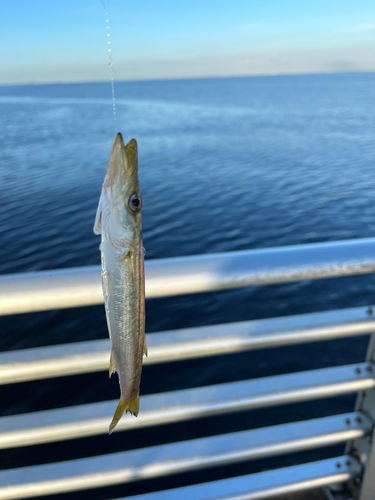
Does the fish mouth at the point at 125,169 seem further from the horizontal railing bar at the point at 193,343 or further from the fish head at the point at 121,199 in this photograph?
the horizontal railing bar at the point at 193,343

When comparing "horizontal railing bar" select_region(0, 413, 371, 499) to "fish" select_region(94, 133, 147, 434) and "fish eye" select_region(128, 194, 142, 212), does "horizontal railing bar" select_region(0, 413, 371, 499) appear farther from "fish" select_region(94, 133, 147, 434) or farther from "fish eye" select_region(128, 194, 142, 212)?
"fish eye" select_region(128, 194, 142, 212)

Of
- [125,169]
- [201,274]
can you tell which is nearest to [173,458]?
[201,274]

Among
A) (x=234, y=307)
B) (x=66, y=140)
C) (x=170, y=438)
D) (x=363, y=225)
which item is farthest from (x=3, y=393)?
(x=66, y=140)

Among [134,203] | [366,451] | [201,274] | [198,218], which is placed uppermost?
[134,203]

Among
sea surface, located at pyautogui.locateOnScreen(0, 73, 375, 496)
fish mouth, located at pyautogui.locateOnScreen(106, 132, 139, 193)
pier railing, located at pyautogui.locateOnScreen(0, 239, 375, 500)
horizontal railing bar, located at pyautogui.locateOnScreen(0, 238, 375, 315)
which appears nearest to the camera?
fish mouth, located at pyautogui.locateOnScreen(106, 132, 139, 193)

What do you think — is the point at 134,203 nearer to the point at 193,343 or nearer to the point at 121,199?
the point at 121,199

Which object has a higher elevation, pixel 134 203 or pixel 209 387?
pixel 134 203

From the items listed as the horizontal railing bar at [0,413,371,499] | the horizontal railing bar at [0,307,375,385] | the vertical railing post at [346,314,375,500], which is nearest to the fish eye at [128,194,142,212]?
the horizontal railing bar at [0,307,375,385]
